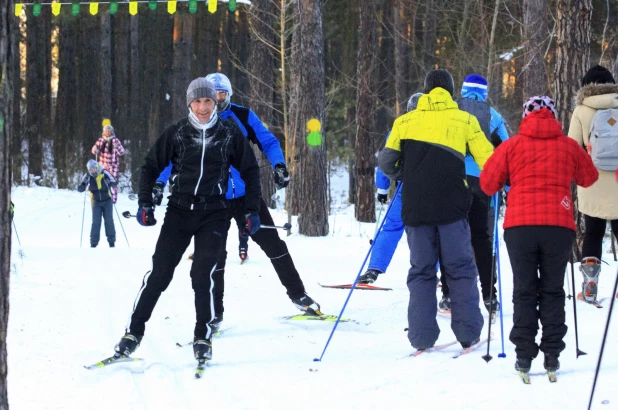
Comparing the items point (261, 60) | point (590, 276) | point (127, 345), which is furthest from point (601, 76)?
point (261, 60)

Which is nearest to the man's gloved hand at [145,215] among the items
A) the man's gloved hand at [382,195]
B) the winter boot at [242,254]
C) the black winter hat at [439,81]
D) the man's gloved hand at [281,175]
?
the man's gloved hand at [281,175]

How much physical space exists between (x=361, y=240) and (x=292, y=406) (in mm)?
8346

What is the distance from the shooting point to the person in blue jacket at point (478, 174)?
6.05 m

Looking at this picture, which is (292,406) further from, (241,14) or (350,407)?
(241,14)

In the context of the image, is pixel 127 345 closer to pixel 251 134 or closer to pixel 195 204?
pixel 195 204

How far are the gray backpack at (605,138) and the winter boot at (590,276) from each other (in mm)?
813

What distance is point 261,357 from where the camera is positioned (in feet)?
17.7

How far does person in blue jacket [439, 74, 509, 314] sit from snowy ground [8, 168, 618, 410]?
519mm

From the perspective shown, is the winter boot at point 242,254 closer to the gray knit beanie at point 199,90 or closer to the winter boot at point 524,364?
the gray knit beanie at point 199,90

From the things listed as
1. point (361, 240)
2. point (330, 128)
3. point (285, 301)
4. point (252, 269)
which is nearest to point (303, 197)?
point (361, 240)

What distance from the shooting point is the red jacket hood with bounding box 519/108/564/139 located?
461 centimetres

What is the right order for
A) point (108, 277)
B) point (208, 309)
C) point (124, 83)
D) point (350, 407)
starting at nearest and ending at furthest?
point (350, 407), point (208, 309), point (108, 277), point (124, 83)

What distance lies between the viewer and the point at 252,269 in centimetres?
930

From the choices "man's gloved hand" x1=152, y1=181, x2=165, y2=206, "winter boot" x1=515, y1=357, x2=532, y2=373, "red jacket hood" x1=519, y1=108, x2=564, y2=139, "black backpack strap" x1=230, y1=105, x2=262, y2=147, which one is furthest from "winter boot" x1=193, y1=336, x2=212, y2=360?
"red jacket hood" x1=519, y1=108, x2=564, y2=139
